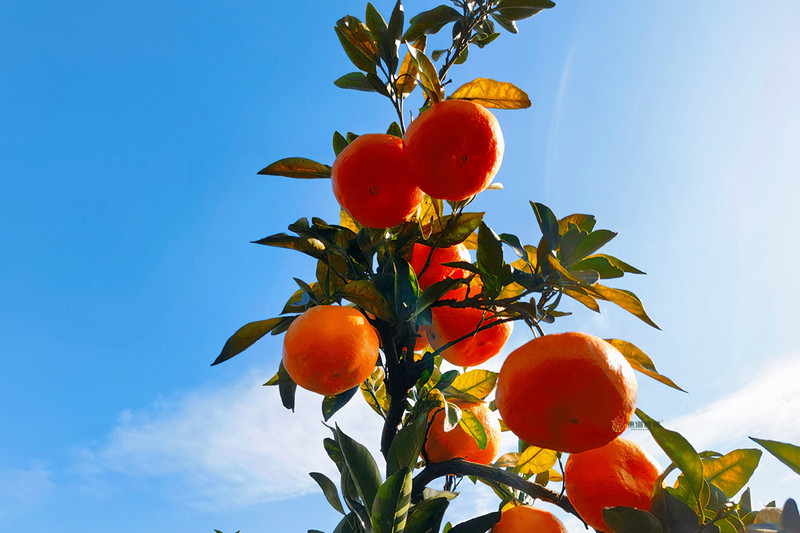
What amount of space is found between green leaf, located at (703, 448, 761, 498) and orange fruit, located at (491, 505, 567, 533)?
370 mm

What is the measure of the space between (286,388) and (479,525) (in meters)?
0.66

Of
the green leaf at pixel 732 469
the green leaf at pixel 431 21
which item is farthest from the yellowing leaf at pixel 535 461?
the green leaf at pixel 431 21

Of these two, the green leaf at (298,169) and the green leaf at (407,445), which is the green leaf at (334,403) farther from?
the green leaf at (298,169)

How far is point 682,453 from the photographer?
42.5 inches

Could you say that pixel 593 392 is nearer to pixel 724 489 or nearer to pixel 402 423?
pixel 724 489

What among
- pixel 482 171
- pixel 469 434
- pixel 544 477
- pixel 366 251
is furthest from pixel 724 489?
pixel 366 251

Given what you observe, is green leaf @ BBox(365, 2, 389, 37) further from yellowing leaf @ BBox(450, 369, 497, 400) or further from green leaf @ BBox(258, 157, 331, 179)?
yellowing leaf @ BBox(450, 369, 497, 400)

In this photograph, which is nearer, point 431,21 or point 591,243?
point 591,243

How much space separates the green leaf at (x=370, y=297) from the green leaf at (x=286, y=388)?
0.39 metres

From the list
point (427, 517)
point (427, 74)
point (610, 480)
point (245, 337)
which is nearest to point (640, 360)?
point (610, 480)

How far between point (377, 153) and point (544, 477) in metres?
1.03

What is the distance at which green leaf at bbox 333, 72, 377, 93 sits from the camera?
1.59 m

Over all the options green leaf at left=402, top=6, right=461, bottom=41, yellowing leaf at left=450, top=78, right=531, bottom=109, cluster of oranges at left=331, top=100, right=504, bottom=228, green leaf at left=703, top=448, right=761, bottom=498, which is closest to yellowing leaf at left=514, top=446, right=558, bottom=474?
green leaf at left=703, top=448, right=761, bottom=498

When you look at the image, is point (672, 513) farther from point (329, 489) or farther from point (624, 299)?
point (329, 489)
